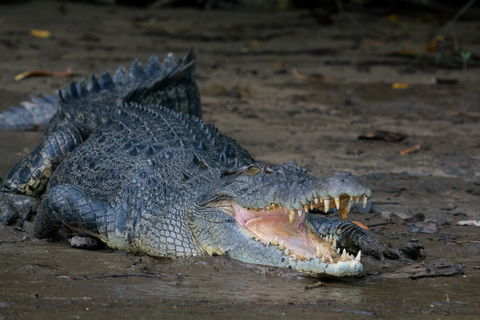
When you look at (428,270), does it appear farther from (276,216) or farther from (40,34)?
(40,34)

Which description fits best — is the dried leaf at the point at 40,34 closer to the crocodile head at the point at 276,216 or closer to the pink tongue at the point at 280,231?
the crocodile head at the point at 276,216

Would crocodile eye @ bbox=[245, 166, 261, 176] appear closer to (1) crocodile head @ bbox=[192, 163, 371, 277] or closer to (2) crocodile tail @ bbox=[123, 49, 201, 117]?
(1) crocodile head @ bbox=[192, 163, 371, 277]

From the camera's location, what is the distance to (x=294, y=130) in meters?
6.32

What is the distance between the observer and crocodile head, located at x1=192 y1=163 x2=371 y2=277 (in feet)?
9.15

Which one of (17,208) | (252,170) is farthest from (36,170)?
(252,170)

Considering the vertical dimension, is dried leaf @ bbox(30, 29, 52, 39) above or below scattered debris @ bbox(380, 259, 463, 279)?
above

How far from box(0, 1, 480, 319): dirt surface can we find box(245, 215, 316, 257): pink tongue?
0.19 meters

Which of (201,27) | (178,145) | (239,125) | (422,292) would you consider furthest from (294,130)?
(201,27)

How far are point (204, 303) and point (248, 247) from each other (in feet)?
1.58

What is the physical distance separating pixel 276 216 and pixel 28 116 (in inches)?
155

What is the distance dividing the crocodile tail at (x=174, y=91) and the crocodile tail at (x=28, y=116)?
5.42 ft

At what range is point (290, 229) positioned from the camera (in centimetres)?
316

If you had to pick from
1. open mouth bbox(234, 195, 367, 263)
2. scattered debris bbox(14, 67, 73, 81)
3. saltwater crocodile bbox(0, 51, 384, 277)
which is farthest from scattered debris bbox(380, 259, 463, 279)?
scattered debris bbox(14, 67, 73, 81)

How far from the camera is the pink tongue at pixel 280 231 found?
3.08 metres
